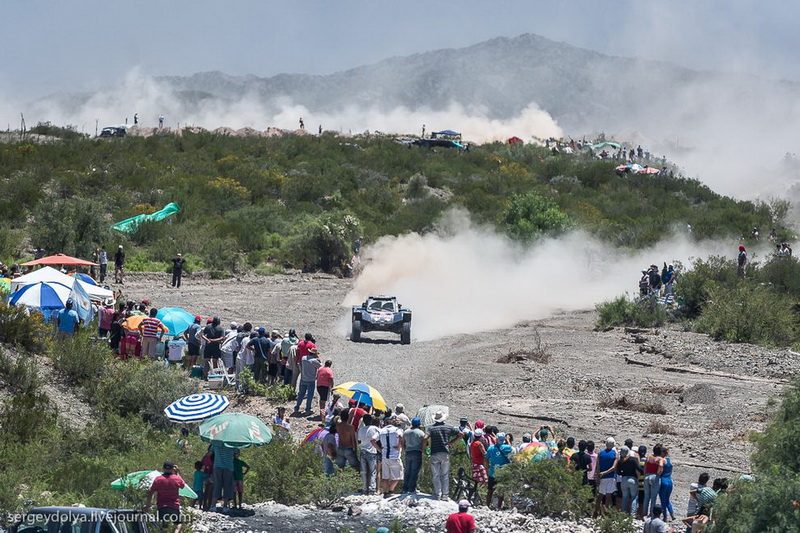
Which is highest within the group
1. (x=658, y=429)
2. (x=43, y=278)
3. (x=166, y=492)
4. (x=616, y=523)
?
(x=43, y=278)

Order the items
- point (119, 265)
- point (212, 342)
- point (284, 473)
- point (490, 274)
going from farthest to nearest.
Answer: point (490, 274) → point (119, 265) → point (212, 342) → point (284, 473)

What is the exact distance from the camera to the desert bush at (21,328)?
2462 cm

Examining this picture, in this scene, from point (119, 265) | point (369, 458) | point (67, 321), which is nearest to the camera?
point (369, 458)

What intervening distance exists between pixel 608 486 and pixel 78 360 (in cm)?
1215

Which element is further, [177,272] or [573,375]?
[177,272]

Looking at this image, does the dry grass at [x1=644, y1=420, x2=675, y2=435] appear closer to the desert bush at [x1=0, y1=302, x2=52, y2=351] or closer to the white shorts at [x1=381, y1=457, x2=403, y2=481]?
the white shorts at [x1=381, y1=457, x2=403, y2=481]

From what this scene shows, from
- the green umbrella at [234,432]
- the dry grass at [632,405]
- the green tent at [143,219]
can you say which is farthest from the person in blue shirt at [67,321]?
the green tent at [143,219]

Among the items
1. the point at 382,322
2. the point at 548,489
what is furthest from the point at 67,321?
the point at 548,489

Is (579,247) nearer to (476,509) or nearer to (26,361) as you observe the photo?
(26,361)

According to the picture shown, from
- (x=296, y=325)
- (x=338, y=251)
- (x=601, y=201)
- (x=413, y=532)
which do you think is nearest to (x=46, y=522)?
(x=413, y=532)

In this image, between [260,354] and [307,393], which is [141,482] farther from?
[260,354]

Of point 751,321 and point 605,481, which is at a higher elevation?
point 751,321

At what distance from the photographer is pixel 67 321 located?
85.0ft

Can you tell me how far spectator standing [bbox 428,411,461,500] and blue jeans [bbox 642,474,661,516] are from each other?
8.75ft
